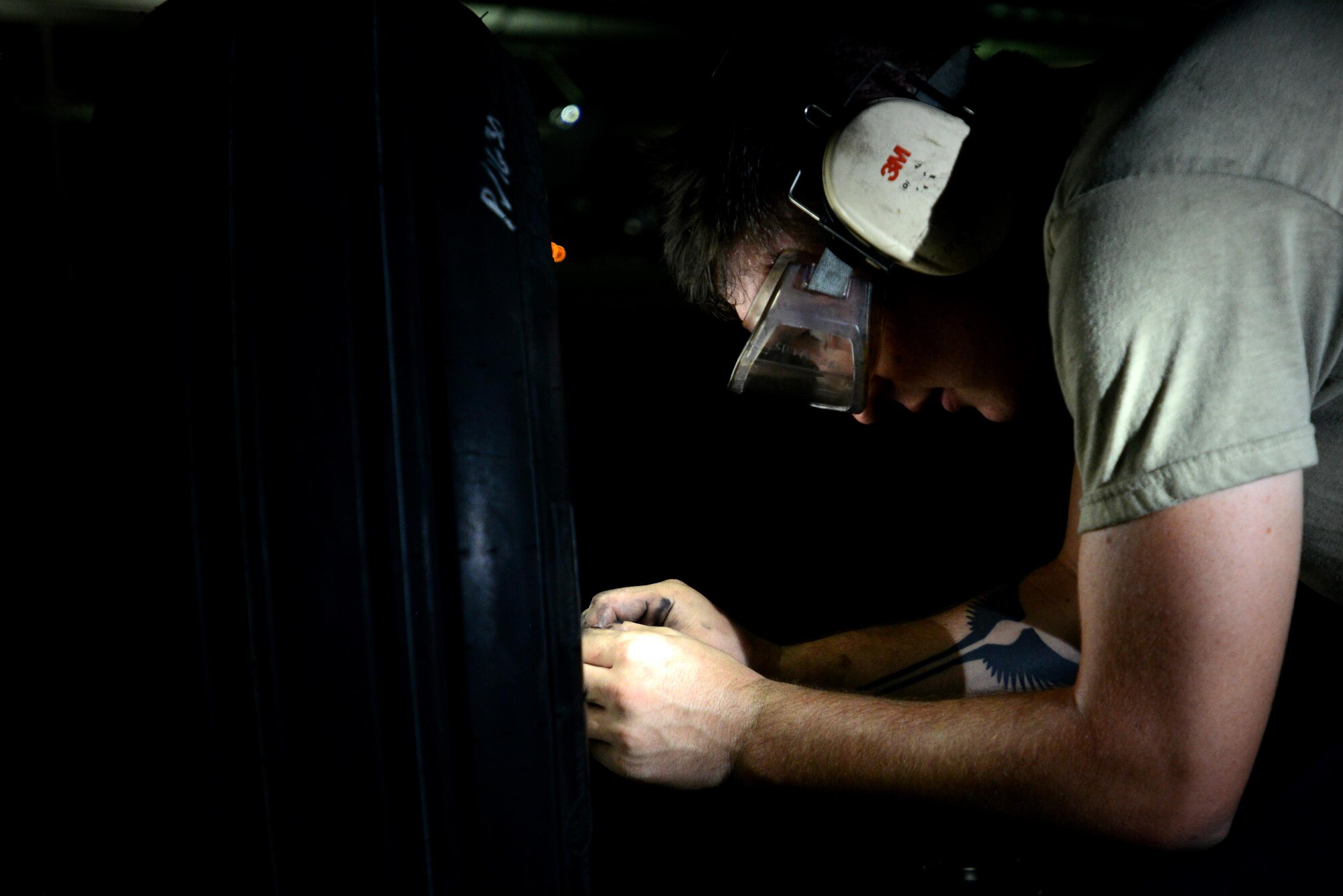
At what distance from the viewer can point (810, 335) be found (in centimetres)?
102

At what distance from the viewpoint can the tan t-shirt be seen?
1.93 ft

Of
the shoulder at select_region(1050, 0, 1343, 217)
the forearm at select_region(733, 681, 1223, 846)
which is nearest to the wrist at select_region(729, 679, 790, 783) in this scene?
the forearm at select_region(733, 681, 1223, 846)

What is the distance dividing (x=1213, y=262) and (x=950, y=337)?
36 cm

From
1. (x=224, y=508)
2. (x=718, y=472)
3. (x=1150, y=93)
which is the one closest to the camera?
(x=224, y=508)

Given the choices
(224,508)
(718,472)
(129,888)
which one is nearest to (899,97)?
(224,508)

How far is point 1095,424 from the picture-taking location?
0.65m

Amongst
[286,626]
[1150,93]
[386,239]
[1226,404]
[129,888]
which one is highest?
[1150,93]

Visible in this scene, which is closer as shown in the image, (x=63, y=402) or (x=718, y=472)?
(x=63, y=402)

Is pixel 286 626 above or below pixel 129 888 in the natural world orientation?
above

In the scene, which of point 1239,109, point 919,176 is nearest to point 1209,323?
point 1239,109

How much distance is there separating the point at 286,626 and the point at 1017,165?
71 centimetres

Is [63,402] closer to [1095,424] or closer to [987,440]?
[1095,424]

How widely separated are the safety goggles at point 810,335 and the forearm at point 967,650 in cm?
36

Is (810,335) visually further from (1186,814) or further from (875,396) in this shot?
(1186,814)
